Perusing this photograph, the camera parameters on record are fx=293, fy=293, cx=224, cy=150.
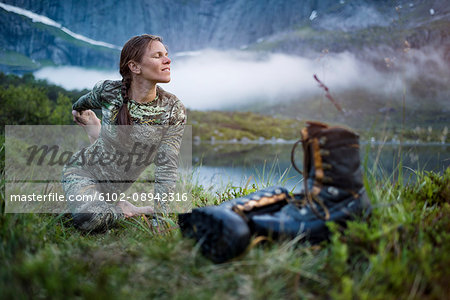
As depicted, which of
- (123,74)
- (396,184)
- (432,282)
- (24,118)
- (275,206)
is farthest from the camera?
(24,118)

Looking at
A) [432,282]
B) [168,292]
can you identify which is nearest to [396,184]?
[432,282]

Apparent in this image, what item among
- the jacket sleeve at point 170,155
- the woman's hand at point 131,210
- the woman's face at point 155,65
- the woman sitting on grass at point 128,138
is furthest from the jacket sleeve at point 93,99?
the woman's hand at point 131,210

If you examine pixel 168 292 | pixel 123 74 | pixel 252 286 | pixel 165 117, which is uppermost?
pixel 123 74

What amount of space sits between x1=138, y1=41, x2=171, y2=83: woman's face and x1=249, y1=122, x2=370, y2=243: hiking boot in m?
1.91

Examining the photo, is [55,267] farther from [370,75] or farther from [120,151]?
[370,75]

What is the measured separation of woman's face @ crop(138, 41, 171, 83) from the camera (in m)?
3.20

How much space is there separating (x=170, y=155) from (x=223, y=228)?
6.43 feet

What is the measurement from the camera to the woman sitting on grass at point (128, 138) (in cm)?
325

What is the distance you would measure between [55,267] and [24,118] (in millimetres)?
9514

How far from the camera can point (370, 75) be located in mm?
96562

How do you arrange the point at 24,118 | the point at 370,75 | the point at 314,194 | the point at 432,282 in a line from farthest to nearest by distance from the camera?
the point at 370,75, the point at 24,118, the point at 314,194, the point at 432,282

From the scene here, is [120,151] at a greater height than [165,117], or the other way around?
[165,117]

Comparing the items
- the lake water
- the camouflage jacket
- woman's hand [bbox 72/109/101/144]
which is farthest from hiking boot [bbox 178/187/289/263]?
woman's hand [bbox 72/109/101/144]

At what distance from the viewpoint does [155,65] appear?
3193mm
